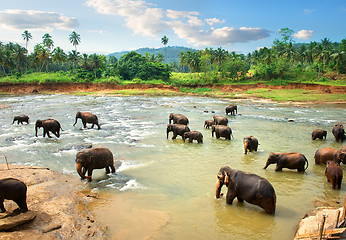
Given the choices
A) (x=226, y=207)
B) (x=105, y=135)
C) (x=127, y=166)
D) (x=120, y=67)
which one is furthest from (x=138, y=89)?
(x=226, y=207)

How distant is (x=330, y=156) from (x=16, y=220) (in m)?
11.5

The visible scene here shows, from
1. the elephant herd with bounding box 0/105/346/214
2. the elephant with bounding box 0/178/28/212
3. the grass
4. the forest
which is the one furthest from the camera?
the forest

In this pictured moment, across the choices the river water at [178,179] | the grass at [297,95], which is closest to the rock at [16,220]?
the river water at [178,179]

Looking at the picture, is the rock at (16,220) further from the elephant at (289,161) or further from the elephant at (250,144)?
the elephant at (250,144)

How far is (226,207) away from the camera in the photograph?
757 cm

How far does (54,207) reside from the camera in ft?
23.6

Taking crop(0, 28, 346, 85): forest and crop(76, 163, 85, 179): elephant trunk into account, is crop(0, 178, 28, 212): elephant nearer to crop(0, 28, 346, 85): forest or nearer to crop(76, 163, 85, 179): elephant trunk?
crop(76, 163, 85, 179): elephant trunk

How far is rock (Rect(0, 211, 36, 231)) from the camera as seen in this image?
18.4ft

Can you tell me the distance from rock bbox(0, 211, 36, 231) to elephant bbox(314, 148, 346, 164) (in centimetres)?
1105

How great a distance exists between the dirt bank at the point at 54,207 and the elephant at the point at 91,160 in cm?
52

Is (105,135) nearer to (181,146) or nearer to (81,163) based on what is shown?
(181,146)

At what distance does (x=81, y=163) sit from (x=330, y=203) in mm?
8083

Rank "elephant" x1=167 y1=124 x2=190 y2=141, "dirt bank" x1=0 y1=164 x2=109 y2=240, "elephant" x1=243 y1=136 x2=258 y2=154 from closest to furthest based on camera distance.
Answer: "dirt bank" x1=0 y1=164 x2=109 y2=240 < "elephant" x1=243 y1=136 x2=258 y2=154 < "elephant" x1=167 y1=124 x2=190 y2=141

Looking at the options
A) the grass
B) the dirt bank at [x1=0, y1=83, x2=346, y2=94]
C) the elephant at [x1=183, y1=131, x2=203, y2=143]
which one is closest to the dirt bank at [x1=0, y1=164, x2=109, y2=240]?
the elephant at [x1=183, y1=131, x2=203, y2=143]
